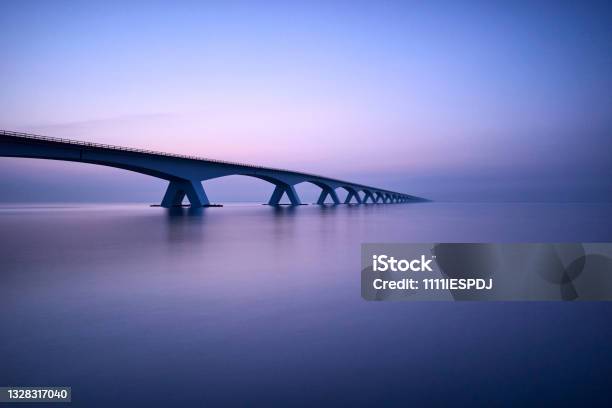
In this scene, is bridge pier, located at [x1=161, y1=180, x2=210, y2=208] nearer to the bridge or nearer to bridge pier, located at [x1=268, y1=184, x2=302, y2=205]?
the bridge

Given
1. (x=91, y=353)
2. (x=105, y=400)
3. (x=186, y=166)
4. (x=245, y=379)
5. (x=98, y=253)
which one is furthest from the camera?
(x=186, y=166)

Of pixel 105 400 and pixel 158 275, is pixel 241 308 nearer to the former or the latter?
pixel 105 400

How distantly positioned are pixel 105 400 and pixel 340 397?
1794mm

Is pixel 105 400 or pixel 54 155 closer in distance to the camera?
pixel 105 400

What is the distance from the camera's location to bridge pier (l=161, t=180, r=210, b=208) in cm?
5422

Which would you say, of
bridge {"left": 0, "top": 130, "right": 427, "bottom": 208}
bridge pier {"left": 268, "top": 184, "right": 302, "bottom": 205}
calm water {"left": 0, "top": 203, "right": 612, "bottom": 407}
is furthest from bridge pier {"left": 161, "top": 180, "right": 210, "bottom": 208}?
calm water {"left": 0, "top": 203, "right": 612, "bottom": 407}

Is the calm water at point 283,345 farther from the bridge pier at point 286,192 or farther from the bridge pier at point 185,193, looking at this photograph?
the bridge pier at point 286,192

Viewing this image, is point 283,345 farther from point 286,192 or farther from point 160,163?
point 286,192

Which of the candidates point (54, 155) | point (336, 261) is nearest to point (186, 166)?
point (54, 155)

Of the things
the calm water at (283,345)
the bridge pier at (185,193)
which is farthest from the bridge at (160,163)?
the calm water at (283,345)

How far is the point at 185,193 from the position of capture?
55875mm

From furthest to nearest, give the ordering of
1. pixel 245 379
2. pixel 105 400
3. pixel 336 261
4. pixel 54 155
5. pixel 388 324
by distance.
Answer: pixel 54 155 < pixel 336 261 < pixel 388 324 < pixel 245 379 < pixel 105 400

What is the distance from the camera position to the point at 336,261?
10203 millimetres

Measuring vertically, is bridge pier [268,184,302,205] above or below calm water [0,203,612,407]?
above
